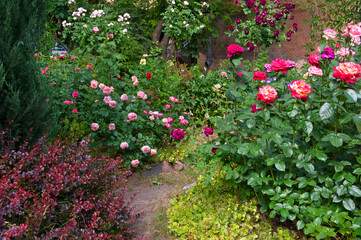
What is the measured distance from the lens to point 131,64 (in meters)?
7.66

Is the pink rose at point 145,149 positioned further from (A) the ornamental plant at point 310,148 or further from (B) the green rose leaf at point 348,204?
(B) the green rose leaf at point 348,204

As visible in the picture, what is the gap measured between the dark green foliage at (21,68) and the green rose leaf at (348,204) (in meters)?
2.37

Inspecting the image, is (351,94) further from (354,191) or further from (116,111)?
(116,111)

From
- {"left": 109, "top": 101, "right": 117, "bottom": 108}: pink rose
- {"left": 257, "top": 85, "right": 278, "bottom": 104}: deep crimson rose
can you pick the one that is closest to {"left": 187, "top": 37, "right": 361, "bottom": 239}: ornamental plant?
{"left": 257, "top": 85, "right": 278, "bottom": 104}: deep crimson rose

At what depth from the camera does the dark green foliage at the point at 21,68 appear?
86.8 inches

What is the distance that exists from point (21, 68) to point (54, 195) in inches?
39.4

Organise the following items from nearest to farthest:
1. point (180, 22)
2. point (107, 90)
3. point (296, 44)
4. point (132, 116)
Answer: point (107, 90), point (132, 116), point (180, 22), point (296, 44)

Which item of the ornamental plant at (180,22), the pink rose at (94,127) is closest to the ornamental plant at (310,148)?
the pink rose at (94,127)

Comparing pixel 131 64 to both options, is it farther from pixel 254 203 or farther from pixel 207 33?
pixel 254 203

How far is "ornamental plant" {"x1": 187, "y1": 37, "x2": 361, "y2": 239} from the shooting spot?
2148mm

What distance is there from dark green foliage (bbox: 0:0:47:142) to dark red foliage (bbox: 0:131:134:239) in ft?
0.58

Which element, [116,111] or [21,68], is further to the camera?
[116,111]

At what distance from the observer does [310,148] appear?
2385mm

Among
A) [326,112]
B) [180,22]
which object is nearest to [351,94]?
[326,112]
